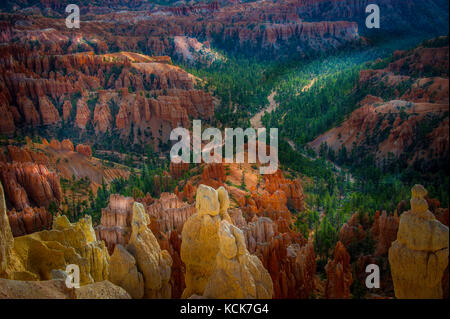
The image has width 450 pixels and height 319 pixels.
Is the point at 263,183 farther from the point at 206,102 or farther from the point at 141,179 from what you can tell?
the point at 206,102

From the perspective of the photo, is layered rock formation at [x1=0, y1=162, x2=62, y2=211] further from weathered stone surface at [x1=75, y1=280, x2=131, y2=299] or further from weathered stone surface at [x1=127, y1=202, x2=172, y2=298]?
weathered stone surface at [x1=75, y1=280, x2=131, y2=299]

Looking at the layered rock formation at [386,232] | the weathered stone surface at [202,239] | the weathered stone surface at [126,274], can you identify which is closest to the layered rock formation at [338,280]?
the layered rock formation at [386,232]

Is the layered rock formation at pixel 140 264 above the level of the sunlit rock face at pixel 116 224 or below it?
above

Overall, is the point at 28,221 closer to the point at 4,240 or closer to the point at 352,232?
the point at 4,240

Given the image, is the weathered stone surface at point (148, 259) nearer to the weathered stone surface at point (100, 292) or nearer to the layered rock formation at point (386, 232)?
the weathered stone surface at point (100, 292)

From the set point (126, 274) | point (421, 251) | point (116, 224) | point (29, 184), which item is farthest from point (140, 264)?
point (29, 184)
